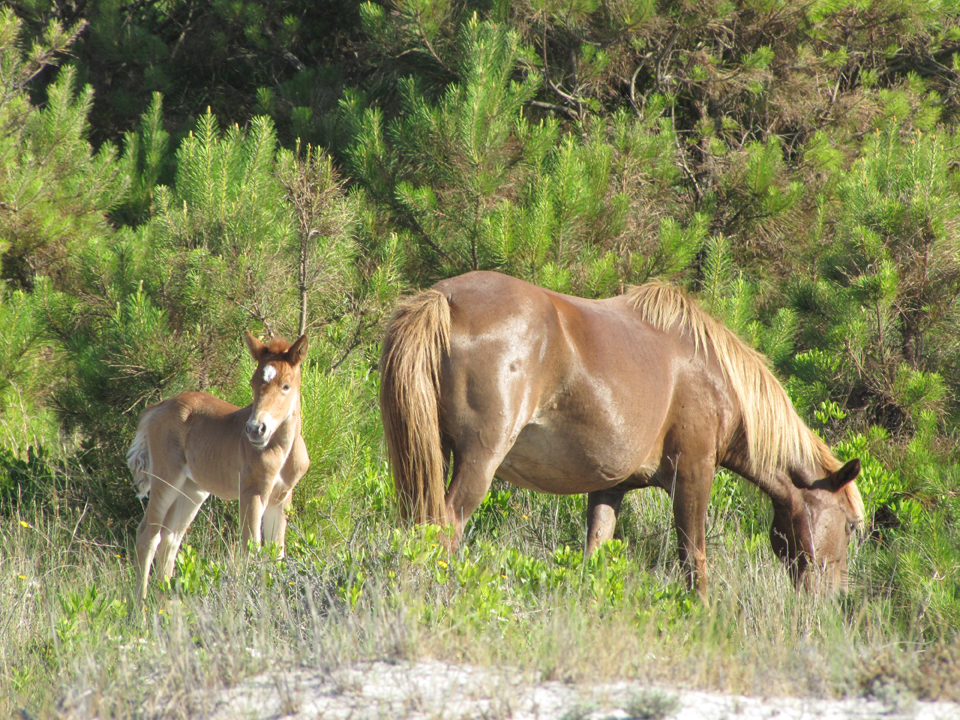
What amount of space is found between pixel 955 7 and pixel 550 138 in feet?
16.1

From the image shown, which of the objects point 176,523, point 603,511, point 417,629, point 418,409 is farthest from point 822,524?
point 176,523

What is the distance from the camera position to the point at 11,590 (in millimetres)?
4047

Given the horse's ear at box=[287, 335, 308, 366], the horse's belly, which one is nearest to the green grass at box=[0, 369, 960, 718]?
the horse's belly

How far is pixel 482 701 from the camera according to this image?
2.61 meters

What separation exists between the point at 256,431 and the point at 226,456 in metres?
0.61

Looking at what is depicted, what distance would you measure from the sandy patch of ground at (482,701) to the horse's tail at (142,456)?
6.94ft

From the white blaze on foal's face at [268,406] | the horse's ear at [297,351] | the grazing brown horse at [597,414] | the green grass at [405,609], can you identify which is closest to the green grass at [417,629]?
the green grass at [405,609]

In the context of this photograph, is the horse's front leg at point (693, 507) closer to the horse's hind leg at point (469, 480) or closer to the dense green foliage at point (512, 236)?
the dense green foliage at point (512, 236)

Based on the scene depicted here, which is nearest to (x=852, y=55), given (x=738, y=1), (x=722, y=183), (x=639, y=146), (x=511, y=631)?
(x=738, y=1)

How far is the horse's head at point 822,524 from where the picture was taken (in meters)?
4.56

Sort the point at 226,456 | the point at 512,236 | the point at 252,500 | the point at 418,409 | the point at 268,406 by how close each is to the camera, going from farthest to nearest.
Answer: the point at 512,236 < the point at 226,456 < the point at 252,500 < the point at 268,406 < the point at 418,409

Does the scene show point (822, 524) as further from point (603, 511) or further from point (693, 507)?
point (603, 511)

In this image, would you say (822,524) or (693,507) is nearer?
(693,507)

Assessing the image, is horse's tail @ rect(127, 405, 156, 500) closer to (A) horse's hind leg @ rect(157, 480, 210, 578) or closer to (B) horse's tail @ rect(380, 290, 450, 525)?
(A) horse's hind leg @ rect(157, 480, 210, 578)
